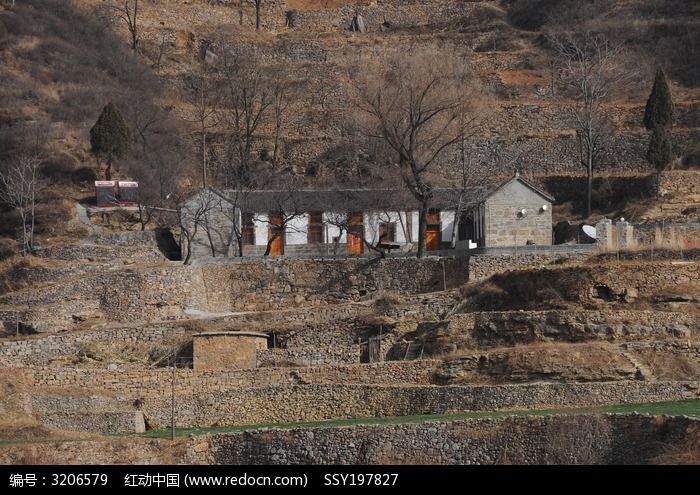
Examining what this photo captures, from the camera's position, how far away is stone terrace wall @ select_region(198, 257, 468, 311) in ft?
240

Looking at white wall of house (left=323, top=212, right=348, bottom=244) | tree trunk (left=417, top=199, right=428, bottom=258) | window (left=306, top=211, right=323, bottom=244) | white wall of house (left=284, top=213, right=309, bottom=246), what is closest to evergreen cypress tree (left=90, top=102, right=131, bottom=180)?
white wall of house (left=284, top=213, right=309, bottom=246)

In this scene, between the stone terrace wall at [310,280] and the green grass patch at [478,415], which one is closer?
the green grass patch at [478,415]

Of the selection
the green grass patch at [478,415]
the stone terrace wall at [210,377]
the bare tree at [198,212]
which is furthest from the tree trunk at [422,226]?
the green grass patch at [478,415]

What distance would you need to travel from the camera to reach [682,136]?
8688 centimetres

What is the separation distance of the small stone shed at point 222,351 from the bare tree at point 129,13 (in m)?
38.5

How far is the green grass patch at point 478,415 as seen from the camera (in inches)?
2106

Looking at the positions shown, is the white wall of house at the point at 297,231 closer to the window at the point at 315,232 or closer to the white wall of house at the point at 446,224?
the window at the point at 315,232

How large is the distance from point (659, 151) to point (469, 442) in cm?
3171

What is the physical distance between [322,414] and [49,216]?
2245 cm

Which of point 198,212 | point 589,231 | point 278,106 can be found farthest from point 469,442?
point 278,106

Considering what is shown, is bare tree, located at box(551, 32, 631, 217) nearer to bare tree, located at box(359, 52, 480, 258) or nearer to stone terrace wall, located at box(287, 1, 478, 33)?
bare tree, located at box(359, 52, 480, 258)

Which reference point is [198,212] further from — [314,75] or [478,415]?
[478,415]
